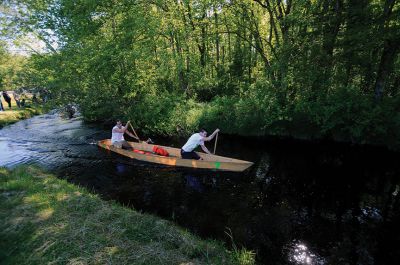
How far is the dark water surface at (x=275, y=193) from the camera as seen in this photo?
6324mm

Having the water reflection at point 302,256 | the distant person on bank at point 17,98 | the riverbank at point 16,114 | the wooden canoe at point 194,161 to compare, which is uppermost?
the distant person on bank at point 17,98

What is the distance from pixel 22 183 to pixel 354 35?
47.5ft

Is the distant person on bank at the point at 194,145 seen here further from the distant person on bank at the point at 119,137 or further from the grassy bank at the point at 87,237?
the grassy bank at the point at 87,237

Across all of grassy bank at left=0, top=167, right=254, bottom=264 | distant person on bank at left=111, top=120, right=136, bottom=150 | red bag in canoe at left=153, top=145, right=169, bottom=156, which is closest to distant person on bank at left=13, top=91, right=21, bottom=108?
distant person on bank at left=111, top=120, right=136, bottom=150

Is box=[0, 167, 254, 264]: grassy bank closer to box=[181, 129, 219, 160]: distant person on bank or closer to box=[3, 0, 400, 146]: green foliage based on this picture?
box=[181, 129, 219, 160]: distant person on bank

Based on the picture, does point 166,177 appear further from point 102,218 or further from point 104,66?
point 104,66

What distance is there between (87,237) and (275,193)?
20.3 feet

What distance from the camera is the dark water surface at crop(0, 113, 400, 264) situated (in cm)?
632

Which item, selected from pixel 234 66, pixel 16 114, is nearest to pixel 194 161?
pixel 234 66

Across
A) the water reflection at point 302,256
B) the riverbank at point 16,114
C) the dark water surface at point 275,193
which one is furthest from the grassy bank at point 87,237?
the riverbank at point 16,114

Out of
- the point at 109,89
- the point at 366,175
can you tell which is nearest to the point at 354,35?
the point at 366,175

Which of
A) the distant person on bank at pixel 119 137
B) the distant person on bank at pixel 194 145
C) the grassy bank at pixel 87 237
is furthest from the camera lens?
the distant person on bank at pixel 119 137

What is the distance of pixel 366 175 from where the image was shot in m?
10.4

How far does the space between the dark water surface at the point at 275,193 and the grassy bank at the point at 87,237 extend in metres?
1.30
